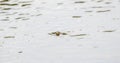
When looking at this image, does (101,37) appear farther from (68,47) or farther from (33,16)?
(33,16)

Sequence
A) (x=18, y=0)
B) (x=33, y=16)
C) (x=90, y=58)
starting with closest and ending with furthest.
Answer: (x=90, y=58) → (x=33, y=16) → (x=18, y=0)

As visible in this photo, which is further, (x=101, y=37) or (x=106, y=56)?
(x=101, y=37)

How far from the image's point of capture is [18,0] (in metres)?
20.0

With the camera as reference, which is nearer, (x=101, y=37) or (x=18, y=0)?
(x=101, y=37)

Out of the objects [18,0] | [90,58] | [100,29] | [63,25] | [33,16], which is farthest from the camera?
[18,0]

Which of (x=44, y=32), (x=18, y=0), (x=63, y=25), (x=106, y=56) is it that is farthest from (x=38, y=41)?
(x=18, y=0)

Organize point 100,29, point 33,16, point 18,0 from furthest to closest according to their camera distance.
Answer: point 18,0, point 33,16, point 100,29

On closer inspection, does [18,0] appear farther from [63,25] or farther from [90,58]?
[90,58]

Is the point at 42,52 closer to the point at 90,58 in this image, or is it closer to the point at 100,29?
the point at 90,58

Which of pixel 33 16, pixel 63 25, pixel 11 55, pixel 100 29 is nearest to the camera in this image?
pixel 11 55

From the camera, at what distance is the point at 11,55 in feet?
34.1

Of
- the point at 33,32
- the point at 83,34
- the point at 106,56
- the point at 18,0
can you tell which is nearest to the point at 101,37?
the point at 83,34

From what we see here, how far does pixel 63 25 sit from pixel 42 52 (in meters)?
3.24

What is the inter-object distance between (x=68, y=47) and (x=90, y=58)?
139cm
